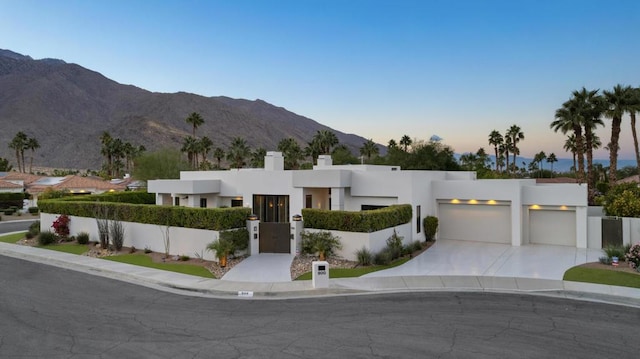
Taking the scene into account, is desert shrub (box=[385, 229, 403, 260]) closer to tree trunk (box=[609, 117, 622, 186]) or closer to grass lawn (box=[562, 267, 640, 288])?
grass lawn (box=[562, 267, 640, 288])

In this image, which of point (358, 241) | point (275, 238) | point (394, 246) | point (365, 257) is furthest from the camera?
point (275, 238)

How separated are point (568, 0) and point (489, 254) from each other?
815 inches

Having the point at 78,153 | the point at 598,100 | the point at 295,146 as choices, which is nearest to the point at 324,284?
the point at 598,100

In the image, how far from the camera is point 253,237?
21.3 meters

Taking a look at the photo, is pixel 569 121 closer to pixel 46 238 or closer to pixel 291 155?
pixel 46 238

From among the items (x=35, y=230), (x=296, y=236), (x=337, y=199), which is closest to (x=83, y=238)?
(x=35, y=230)

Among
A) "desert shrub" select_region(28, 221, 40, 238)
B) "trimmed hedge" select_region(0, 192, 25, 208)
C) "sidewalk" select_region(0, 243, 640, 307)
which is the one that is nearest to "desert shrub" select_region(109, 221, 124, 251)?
"sidewalk" select_region(0, 243, 640, 307)

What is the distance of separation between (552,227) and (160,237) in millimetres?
22758

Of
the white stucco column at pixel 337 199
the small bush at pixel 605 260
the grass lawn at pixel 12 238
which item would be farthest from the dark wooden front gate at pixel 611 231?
the grass lawn at pixel 12 238

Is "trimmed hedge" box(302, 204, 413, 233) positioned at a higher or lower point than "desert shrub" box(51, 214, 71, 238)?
higher

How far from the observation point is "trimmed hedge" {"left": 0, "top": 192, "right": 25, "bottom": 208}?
165ft

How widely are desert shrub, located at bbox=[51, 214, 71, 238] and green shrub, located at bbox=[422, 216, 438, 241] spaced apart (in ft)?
78.7

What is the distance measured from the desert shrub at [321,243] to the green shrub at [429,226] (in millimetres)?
7347

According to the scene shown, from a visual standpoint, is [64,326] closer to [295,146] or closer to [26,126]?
[295,146]
